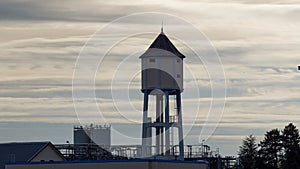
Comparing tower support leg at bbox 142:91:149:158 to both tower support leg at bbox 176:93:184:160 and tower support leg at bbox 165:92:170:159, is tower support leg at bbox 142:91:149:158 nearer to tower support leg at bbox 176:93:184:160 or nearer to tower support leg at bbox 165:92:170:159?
tower support leg at bbox 165:92:170:159

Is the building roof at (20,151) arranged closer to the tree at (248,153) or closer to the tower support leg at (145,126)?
the tower support leg at (145,126)

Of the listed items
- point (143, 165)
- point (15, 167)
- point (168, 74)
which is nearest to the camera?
point (143, 165)

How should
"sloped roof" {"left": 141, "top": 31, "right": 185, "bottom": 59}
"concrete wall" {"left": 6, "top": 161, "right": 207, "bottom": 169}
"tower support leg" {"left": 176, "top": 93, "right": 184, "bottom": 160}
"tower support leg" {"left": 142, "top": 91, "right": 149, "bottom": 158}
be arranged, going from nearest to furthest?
"concrete wall" {"left": 6, "top": 161, "right": 207, "bottom": 169}
"tower support leg" {"left": 176, "top": 93, "right": 184, "bottom": 160}
"tower support leg" {"left": 142, "top": 91, "right": 149, "bottom": 158}
"sloped roof" {"left": 141, "top": 31, "right": 185, "bottom": 59}

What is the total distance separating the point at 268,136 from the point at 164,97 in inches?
841

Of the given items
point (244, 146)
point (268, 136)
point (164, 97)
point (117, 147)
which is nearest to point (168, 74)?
point (164, 97)

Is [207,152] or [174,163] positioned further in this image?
[207,152]

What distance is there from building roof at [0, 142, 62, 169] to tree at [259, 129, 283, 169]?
30.2 metres

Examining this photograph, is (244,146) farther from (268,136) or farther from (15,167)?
(15,167)

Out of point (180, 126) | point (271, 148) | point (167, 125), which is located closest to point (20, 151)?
point (167, 125)

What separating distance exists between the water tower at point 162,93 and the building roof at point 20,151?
11197 mm

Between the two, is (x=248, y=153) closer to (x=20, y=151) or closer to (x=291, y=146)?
(x=291, y=146)

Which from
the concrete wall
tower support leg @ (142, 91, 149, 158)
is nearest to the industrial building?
tower support leg @ (142, 91, 149, 158)

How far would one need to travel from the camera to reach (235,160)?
12812cm

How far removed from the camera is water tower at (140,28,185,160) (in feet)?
317
